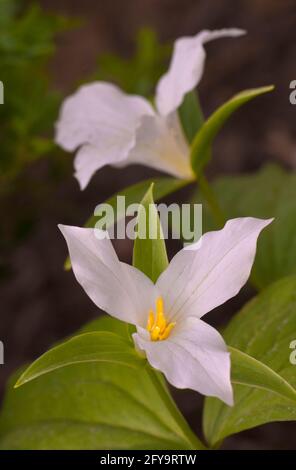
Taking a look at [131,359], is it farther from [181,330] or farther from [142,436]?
[142,436]

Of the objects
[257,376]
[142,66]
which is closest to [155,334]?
→ [257,376]

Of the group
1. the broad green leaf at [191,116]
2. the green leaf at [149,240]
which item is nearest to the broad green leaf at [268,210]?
the broad green leaf at [191,116]

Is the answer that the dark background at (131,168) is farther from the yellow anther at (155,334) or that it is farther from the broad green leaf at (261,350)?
the yellow anther at (155,334)

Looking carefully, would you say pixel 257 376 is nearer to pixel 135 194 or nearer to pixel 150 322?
pixel 150 322

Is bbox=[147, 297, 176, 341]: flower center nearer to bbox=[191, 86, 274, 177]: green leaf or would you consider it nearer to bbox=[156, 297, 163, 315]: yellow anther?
bbox=[156, 297, 163, 315]: yellow anther

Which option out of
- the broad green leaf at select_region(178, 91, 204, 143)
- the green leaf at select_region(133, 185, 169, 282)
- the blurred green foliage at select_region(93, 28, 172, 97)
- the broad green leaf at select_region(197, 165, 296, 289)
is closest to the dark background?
the blurred green foliage at select_region(93, 28, 172, 97)
